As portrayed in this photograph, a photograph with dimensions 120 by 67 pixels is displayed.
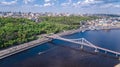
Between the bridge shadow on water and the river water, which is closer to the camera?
the river water

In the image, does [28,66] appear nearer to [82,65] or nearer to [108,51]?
[82,65]

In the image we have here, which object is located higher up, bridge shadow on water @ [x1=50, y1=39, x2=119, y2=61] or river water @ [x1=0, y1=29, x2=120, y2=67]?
river water @ [x1=0, y1=29, x2=120, y2=67]

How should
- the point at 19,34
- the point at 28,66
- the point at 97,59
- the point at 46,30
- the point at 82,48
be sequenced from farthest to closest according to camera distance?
the point at 46,30
the point at 19,34
the point at 82,48
the point at 97,59
the point at 28,66

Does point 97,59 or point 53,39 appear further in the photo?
point 53,39

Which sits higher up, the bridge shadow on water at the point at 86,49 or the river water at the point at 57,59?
the river water at the point at 57,59

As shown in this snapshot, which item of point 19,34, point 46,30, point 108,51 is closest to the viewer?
point 108,51

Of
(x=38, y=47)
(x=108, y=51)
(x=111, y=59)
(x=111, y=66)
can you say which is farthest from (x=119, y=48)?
(x=38, y=47)

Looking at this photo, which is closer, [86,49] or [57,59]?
[57,59]

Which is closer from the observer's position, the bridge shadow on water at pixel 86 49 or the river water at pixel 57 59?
the river water at pixel 57 59

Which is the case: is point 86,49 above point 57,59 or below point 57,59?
below

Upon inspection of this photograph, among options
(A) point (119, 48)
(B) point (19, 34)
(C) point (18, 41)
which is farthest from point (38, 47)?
(A) point (119, 48)

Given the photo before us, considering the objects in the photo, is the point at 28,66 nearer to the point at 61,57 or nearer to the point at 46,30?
the point at 61,57
